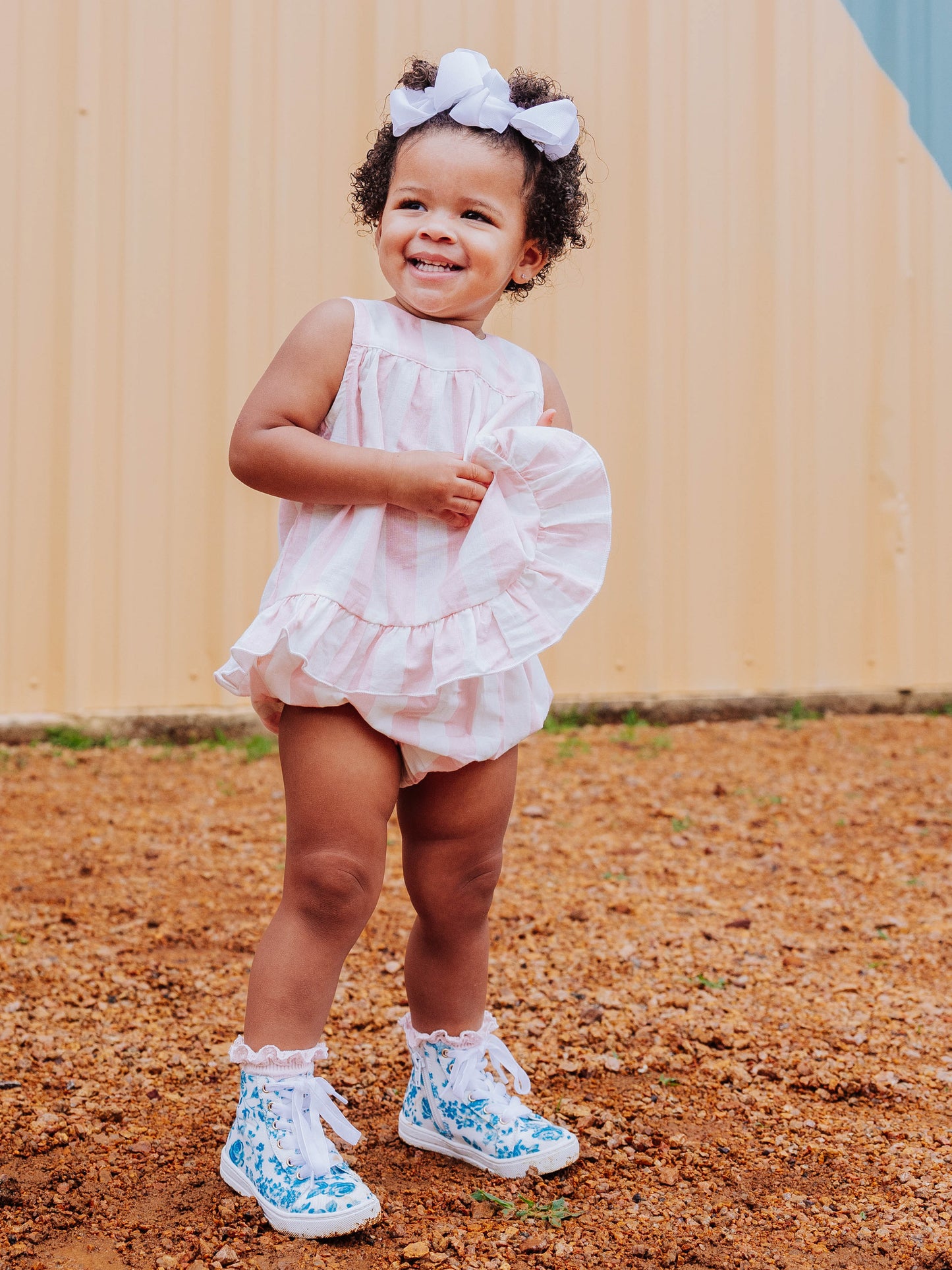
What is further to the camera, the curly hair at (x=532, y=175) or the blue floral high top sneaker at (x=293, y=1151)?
the curly hair at (x=532, y=175)

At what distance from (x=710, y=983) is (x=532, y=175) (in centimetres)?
152

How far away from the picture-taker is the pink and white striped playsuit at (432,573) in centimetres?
138

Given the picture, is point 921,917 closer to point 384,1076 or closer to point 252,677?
point 384,1076

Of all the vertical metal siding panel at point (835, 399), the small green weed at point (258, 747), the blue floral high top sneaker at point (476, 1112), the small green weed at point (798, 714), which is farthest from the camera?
the vertical metal siding panel at point (835, 399)

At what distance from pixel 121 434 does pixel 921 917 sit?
3.07 metres

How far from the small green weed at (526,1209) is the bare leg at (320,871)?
12.2 inches

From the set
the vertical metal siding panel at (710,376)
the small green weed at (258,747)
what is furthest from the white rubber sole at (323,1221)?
the vertical metal siding panel at (710,376)

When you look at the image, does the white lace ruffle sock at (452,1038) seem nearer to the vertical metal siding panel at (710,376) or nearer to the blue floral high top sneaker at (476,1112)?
the blue floral high top sneaker at (476,1112)

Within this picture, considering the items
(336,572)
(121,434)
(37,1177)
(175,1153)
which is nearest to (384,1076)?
(175,1153)

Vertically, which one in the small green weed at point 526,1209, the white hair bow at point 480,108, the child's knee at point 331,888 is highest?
the white hair bow at point 480,108

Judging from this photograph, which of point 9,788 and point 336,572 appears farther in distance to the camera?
point 9,788

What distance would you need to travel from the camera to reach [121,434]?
13.8 feet

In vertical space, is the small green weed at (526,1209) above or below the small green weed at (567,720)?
below

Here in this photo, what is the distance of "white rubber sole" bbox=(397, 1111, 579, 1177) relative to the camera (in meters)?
1.54
